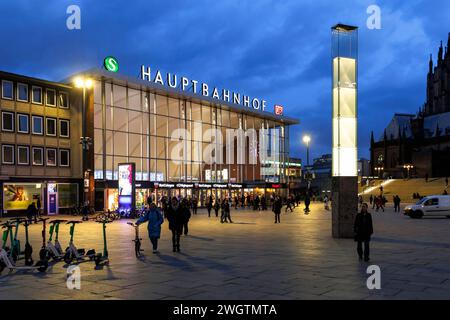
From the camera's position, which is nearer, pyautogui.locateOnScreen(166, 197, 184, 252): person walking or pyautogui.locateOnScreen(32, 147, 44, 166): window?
pyautogui.locateOnScreen(166, 197, 184, 252): person walking

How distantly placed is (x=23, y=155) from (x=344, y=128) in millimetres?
33216

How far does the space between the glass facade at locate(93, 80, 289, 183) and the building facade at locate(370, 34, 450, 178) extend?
179 ft

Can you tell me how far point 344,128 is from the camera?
2219 centimetres

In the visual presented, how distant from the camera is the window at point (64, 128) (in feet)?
157

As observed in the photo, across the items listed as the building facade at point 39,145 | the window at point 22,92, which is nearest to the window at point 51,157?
the building facade at point 39,145

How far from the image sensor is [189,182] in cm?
5722

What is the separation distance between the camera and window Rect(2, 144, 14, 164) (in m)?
43.2

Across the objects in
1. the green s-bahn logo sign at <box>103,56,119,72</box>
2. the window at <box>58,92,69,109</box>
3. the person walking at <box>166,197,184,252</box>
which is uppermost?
the green s-bahn logo sign at <box>103,56,119,72</box>

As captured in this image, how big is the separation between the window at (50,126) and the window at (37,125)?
1.62 ft

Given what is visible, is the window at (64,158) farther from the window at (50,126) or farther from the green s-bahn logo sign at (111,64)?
the green s-bahn logo sign at (111,64)

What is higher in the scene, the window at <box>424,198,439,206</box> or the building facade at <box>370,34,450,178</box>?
the building facade at <box>370,34,450,178</box>

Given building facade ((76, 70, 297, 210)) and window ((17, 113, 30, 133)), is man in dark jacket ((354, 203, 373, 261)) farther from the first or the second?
window ((17, 113, 30, 133))

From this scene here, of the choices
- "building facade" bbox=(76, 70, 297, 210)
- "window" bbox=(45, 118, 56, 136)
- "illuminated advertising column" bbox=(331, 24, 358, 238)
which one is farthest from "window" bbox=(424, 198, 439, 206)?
"window" bbox=(45, 118, 56, 136)
